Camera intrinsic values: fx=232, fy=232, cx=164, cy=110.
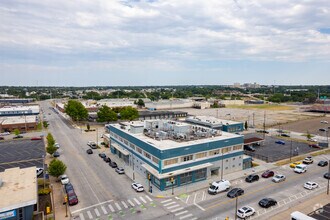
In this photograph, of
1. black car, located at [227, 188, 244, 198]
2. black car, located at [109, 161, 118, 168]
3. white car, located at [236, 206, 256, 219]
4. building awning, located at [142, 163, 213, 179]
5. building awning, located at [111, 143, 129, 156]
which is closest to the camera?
white car, located at [236, 206, 256, 219]

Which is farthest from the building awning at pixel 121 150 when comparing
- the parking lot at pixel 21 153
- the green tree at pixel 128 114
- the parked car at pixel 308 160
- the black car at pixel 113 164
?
the green tree at pixel 128 114

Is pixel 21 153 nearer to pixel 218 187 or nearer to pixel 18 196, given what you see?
pixel 18 196

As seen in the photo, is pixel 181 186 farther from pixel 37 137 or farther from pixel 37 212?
pixel 37 137

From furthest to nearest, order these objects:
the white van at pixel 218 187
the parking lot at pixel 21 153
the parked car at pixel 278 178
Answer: the parking lot at pixel 21 153 → the parked car at pixel 278 178 → the white van at pixel 218 187

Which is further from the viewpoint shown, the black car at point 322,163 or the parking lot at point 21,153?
the parking lot at point 21,153

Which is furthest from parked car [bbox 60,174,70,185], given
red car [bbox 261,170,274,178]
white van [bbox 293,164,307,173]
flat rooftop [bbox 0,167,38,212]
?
white van [bbox 293,164,307,173]

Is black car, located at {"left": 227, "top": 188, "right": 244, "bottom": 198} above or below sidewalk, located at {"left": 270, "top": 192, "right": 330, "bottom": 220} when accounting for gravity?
above

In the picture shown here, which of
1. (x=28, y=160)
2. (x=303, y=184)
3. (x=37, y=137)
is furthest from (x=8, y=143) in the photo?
(x=303, y=184)

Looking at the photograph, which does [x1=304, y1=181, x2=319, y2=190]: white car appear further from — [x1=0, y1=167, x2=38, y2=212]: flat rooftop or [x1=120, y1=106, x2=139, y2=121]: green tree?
[x1=120, y1=106, x2=139, y2=121]: green tree

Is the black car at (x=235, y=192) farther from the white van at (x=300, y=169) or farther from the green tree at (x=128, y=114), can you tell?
the green tree at (x=128, y=114)
